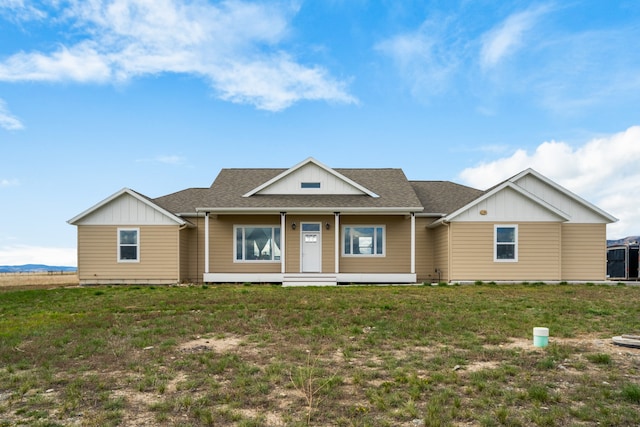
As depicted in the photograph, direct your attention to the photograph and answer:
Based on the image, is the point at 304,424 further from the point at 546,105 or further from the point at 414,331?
the point at 546,105

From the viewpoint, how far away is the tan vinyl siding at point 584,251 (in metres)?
21.5

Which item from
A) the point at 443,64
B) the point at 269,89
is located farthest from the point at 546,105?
the point at 269,89

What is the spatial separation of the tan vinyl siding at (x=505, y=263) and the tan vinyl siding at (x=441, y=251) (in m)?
0.55

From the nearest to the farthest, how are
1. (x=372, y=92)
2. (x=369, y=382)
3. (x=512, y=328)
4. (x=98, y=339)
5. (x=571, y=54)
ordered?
(x=369, y=382) → (x=98, y=339) → (x=512, y=328) → (x=571, y=54) → (x=372, y=92)

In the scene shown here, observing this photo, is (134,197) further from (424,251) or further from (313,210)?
(424,251)

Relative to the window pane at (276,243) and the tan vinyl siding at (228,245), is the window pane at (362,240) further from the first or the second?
the tan vinyl siding at (228,245)

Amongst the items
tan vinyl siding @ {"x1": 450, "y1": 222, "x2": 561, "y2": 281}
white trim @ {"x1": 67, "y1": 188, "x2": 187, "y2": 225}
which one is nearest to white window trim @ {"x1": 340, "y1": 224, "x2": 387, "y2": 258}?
tan vinyl siding @ {"x1": 450, "y1": 222, "x2": 561, "y2": 281}

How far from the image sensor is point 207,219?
21359 millimetres

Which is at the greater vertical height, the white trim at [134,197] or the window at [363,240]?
the white trim at [134,197]

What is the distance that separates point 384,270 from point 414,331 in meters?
13.7

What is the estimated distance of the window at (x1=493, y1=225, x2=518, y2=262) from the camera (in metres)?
20.4

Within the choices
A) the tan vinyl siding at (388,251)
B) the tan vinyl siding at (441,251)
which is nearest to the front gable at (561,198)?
the tan vinyl siding at (441,251)

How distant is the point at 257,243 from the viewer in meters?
22.8

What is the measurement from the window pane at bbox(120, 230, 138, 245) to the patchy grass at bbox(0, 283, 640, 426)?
32.2 ft
